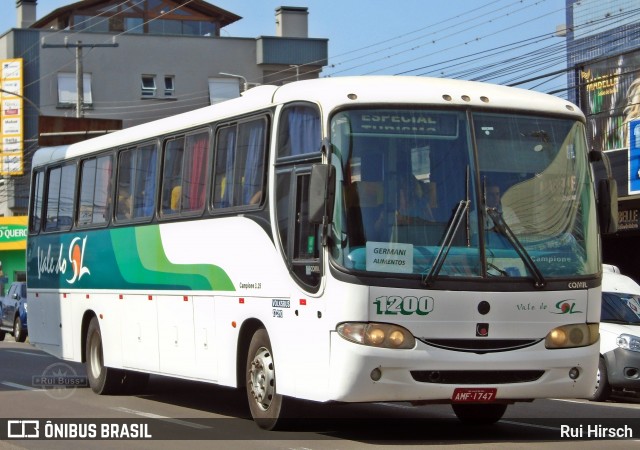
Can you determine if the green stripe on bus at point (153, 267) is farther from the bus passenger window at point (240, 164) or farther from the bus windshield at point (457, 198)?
the bus windshield at point (457, 198)

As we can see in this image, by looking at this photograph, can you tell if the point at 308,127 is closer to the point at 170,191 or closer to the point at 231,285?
the point at 231,285

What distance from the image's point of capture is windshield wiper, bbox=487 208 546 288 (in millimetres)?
12086

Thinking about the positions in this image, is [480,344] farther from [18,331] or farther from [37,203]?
[18,331]

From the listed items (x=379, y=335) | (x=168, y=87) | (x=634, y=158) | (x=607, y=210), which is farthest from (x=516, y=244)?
(x=168, y=87)

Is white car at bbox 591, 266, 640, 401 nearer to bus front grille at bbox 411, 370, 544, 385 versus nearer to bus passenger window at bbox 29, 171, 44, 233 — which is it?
bus front grille at bbox 411, 370, 544, 385

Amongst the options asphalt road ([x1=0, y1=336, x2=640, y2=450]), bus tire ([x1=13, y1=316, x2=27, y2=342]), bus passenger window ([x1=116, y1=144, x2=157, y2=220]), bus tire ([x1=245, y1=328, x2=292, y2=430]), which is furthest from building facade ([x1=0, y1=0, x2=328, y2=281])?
bus tire ([x1=245, y1=328, x2=292, y2=430])

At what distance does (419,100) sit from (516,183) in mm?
1160

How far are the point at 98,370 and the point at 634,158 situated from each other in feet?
56.4

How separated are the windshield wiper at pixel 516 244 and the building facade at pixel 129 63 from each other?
4881 centimetres

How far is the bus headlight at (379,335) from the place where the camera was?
11672mm

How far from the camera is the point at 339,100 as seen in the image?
12.2 meters

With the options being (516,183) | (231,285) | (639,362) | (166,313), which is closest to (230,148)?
(231,285)

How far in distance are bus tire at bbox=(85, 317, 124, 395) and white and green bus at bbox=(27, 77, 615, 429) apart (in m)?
4.15

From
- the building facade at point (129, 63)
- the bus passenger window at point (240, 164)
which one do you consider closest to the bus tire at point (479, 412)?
the bus passenger window at point (240, 164)
